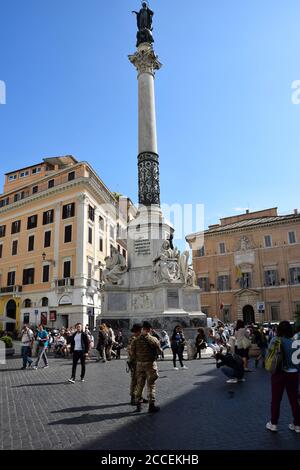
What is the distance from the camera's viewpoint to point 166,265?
1688cm

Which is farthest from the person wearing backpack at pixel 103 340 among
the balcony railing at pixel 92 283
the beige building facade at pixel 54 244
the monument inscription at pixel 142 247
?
the balcony railing at pixel 92 283

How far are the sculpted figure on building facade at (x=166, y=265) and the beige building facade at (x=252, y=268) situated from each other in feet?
90.6

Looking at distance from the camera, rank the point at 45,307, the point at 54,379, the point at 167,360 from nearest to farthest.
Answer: the point at 54,379 < the point at 167,360 < the point at 45,307

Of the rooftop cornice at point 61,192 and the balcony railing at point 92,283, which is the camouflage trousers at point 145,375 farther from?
the rooftop cornice at point 61,192

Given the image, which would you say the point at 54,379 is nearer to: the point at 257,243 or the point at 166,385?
the point at 166,385

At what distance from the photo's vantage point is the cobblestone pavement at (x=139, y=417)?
452cm

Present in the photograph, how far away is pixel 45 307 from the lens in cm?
3691

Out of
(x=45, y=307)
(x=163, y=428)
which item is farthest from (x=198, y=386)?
(x=45, y=307)

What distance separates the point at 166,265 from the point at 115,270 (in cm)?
274

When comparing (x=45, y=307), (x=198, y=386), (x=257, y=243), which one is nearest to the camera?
(x=198, y=386)

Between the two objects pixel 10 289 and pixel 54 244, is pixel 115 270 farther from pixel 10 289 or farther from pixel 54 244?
pixel 10 289

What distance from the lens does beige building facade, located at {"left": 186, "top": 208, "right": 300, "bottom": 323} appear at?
4419cm

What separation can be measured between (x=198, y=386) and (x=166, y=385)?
0.75 metres

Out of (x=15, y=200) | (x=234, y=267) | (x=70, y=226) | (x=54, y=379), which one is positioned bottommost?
(x=54, y=379)
